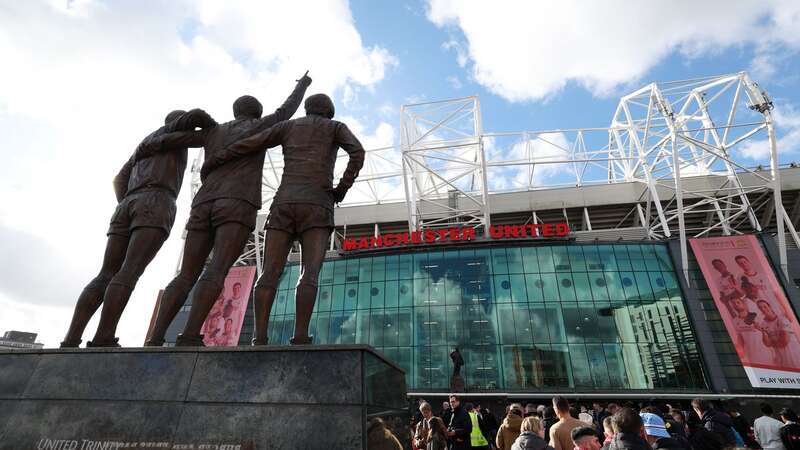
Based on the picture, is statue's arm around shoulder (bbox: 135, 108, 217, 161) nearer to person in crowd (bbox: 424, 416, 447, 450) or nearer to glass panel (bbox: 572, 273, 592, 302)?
person in crowd (bbox: 424, 416, 447, 450)

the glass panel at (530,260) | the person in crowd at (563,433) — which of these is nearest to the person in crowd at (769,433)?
the person in crowd at (563,433)

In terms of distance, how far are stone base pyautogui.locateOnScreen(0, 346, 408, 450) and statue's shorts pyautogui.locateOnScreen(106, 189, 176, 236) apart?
170 cm

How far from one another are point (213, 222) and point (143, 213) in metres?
1.01

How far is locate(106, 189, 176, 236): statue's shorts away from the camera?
4.69 meters

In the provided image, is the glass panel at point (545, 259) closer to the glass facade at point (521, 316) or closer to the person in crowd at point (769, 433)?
the glass facade at point (521, 316)

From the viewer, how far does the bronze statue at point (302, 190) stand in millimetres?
4113

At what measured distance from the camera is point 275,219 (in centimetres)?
440

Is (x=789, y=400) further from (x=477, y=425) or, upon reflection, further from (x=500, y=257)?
(x=477, y=425)

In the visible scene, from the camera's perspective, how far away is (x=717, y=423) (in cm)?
613

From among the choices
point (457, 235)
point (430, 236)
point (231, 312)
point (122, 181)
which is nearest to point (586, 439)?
point (122, 181)

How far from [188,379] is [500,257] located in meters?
25.3

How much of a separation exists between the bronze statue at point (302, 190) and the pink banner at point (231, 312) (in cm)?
2455

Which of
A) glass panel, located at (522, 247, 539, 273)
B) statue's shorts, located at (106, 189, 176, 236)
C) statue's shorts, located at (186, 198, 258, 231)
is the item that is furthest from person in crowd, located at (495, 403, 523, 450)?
glass panel, located at (522, 247, 539, 273)

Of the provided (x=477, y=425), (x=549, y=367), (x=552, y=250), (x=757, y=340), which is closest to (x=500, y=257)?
(x=552, y=250)
